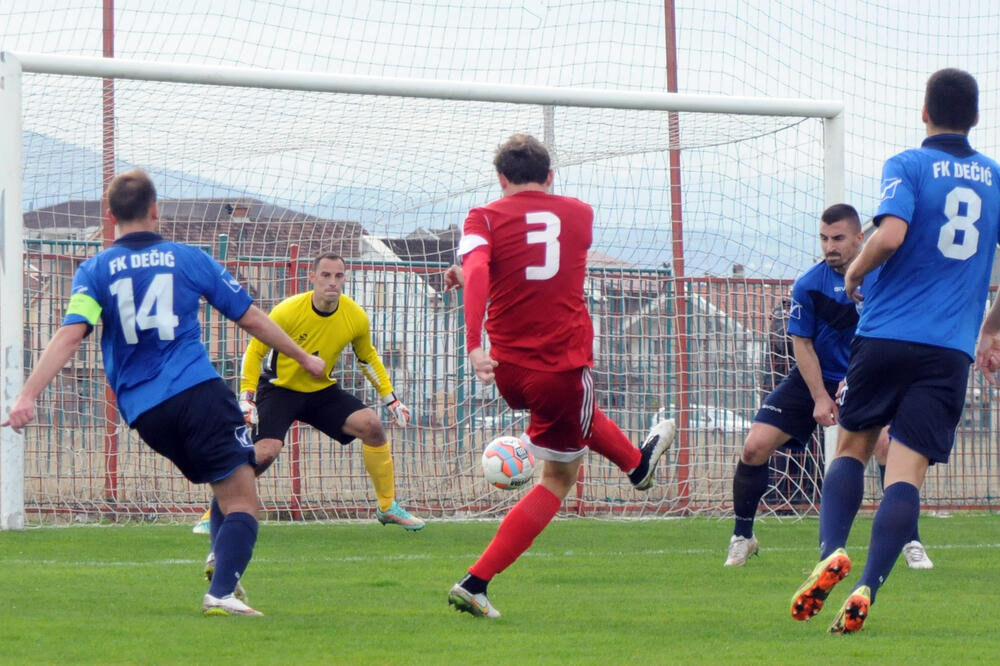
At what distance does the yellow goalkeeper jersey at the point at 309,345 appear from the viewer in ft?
32.2

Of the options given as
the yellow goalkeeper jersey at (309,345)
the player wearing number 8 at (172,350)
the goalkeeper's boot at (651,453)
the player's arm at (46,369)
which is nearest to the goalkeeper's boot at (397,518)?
the yellow goalkeeper jersey at (309,345)

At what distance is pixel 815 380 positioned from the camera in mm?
7391

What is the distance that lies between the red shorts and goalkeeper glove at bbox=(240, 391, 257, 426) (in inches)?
154

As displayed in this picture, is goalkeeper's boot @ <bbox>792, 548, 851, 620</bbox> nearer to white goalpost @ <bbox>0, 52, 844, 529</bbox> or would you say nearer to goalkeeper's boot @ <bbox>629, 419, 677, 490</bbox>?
goalkeeper's boot @ <bbox>629, 419, 677, 490</bbox>

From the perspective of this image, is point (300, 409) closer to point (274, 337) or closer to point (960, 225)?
point (274, 337)

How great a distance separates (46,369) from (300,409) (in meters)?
4.30

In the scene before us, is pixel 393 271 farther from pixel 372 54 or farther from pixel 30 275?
pixel 30 275

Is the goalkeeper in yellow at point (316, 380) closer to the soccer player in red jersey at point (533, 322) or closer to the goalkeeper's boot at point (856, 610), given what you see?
the soccer player in red jersey at point (533, 322)

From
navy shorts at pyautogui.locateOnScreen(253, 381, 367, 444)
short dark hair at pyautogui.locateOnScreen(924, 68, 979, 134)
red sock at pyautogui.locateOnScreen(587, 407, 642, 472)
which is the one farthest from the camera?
navy shorts at pyautogui.locateOnScreen(253, 381, 367, 444)

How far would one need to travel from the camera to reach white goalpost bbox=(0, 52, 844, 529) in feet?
36.9

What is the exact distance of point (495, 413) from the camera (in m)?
12.5

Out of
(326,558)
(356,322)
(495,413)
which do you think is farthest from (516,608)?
(495,413)

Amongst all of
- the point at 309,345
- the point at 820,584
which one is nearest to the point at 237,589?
the point at 820,584

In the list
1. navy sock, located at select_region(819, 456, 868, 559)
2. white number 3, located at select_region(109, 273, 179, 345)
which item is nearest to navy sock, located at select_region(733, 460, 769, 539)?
navy sock, located at select_region(819, 456, 868, 559)
